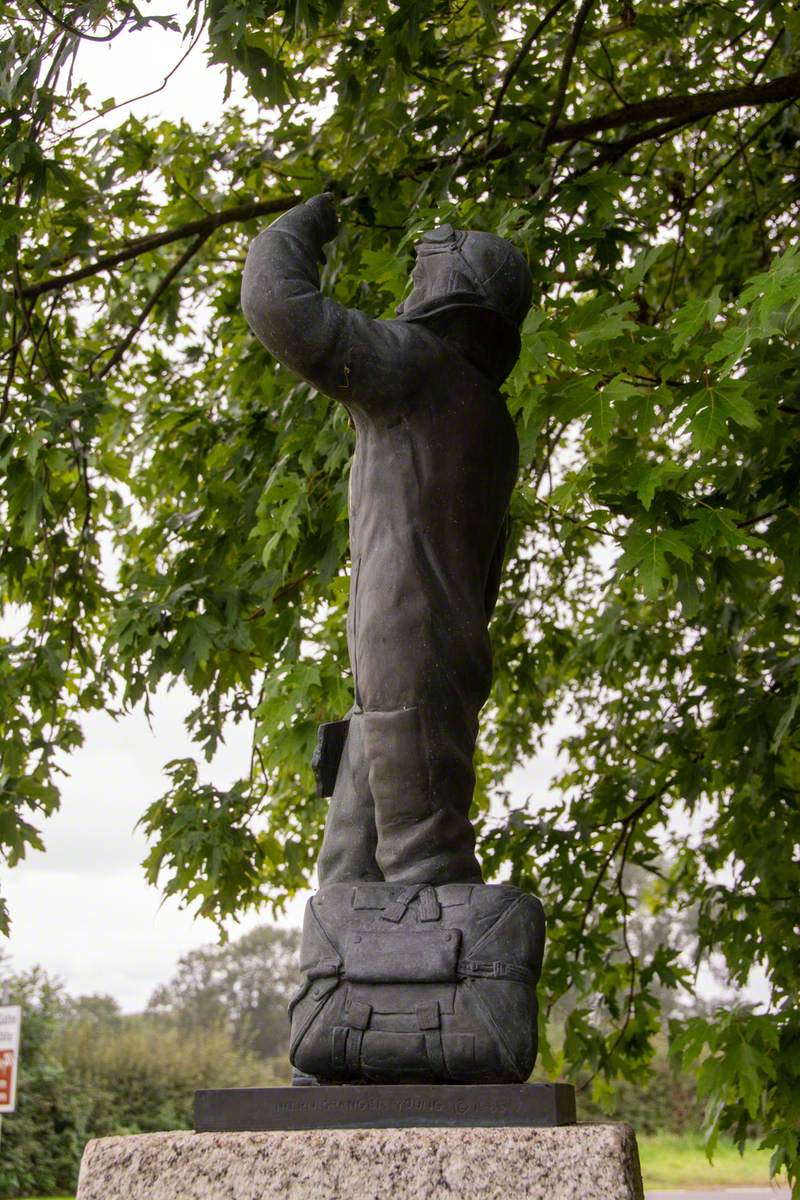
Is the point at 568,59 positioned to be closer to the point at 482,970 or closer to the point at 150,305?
the point at 150,305

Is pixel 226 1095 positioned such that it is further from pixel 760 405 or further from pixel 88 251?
pixel 88 251

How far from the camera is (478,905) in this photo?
10.1 feet

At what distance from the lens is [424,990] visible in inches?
119

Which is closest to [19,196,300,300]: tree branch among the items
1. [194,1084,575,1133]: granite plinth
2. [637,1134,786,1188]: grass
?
[194,1084,575,1133]: granite plinth

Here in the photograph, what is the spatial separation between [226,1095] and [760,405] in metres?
2.71

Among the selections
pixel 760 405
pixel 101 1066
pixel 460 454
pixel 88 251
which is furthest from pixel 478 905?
pixel 101 1066

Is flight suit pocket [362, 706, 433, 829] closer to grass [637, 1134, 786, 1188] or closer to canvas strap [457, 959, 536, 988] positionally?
canvas strap [457, 959, 536, 988]

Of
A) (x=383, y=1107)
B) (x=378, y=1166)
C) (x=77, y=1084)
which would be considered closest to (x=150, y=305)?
(x=383, y=1107)

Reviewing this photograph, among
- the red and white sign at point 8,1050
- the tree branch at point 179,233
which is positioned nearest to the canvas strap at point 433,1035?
the tree branch at point 179,233

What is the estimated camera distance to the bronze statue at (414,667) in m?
3.02

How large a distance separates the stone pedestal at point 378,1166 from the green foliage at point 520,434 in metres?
2.13

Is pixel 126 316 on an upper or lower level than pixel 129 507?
upper

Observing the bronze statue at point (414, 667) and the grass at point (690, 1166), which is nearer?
the bronze statue at point (414, 667)

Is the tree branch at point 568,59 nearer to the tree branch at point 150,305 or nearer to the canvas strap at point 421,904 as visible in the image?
the tree branch at point 150,305
